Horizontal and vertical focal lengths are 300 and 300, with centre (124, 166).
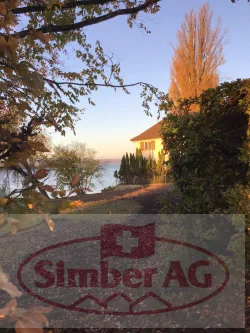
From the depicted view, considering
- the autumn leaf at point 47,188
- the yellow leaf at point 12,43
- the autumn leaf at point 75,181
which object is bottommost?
the autumn leaf at point 47,188

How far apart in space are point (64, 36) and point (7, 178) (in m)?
5.21

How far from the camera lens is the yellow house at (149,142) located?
22555mm

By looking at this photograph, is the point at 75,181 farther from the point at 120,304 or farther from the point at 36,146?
the point at 120,304

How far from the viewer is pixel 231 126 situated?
3211mm

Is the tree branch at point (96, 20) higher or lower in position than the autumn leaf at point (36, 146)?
higher

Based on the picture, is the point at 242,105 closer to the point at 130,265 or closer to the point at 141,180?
the point at 130,265

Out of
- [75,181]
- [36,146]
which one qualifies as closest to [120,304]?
[75,181]

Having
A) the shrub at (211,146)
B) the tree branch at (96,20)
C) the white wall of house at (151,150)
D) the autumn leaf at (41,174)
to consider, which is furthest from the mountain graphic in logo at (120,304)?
the white wall of house at (151,150)

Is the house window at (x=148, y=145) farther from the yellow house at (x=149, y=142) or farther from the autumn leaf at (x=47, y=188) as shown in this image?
the autumn leaf at (x=47, y=188)

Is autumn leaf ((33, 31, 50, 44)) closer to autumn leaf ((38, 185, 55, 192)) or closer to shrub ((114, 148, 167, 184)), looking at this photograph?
autumn leaf ((38, 185, 55, 192))

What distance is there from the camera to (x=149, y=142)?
23.7m

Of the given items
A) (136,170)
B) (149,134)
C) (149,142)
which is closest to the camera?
(136,170)

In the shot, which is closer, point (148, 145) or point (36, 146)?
point (36, 146)

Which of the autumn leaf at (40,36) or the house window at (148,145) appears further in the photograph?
the house window at (148,145)
